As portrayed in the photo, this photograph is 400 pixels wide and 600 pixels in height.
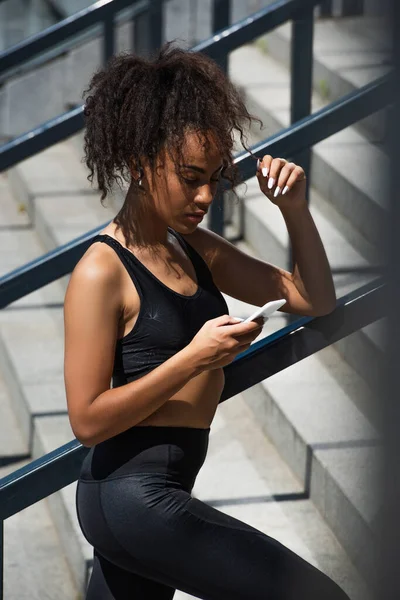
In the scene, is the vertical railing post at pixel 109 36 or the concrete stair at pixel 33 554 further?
the vertical railing post at pixel 109 36

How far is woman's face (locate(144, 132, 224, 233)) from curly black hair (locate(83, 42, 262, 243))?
2cm

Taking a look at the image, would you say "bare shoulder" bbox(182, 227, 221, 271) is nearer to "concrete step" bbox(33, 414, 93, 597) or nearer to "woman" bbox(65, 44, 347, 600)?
"woman" bbox(65, 44, 347, 600)

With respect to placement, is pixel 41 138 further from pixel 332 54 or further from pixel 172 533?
pixel 332 54

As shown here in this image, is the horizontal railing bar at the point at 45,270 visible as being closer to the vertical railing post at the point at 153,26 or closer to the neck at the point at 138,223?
the neck at the point at 138,223

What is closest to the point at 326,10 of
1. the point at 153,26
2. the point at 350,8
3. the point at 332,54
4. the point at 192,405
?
the point at 350,8

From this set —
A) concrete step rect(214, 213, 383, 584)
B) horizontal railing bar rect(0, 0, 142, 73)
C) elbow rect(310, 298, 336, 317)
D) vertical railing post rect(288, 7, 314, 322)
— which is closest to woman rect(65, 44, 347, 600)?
elbow rect(310, 298, 336, 317)

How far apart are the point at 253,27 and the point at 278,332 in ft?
5.63

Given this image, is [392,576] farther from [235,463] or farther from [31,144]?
[31,144]

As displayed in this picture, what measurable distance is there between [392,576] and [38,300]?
4.29m

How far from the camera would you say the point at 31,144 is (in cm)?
374

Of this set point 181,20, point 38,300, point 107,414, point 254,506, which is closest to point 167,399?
point 107,414

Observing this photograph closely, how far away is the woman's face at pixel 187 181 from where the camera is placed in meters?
2.01

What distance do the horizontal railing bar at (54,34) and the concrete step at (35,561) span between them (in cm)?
200

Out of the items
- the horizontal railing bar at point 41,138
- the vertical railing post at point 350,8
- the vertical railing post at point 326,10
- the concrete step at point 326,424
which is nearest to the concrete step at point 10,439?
the concrete step at point 326,424
